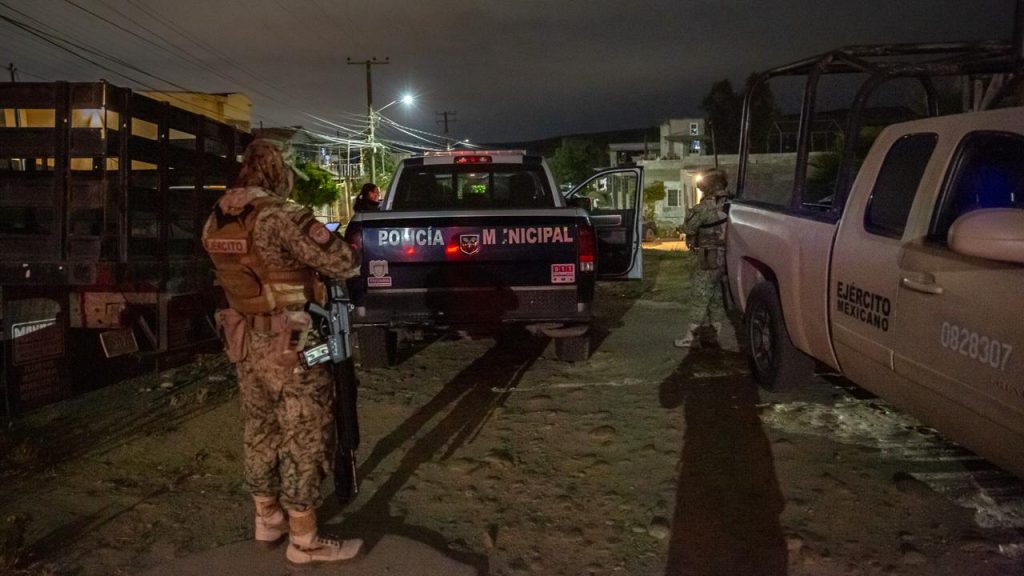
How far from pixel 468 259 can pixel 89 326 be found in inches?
111

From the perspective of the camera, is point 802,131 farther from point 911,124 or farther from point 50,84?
point 50,84

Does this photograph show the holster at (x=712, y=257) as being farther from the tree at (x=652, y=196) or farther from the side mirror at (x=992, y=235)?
the tree at (x=652, y=196)

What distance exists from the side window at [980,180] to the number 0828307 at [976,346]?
51 cm

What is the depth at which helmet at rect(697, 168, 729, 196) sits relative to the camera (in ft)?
25.6

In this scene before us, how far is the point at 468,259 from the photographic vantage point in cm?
659

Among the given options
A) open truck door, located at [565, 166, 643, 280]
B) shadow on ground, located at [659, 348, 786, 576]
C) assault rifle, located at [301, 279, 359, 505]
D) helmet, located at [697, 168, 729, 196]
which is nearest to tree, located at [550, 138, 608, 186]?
open truck door, located at [565, 166, 643, 280]

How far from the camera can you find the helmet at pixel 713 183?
25.6ft

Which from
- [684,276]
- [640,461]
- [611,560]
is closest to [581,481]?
[640,461]

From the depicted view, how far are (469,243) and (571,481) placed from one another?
246 centimetres

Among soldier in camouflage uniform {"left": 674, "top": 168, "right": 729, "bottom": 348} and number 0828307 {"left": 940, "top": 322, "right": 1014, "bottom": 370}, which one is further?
soldier in camouflage uniform {"left": 674, "top": 168, "right": 729, "bottom": 348}

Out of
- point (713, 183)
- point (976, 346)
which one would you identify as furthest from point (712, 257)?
point (976, 346)

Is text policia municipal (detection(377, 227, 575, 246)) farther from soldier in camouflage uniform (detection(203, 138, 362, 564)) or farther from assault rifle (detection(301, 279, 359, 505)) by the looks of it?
soldier in camouflage uniform (detection(203, 138, 362, 564))

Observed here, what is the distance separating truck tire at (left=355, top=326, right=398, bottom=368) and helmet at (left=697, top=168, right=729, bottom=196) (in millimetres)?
3086

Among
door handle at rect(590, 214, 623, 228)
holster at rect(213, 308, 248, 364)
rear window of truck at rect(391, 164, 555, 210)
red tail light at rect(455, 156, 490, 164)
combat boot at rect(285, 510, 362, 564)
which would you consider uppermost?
red tail light at rect(455, 156, 490, 164)
